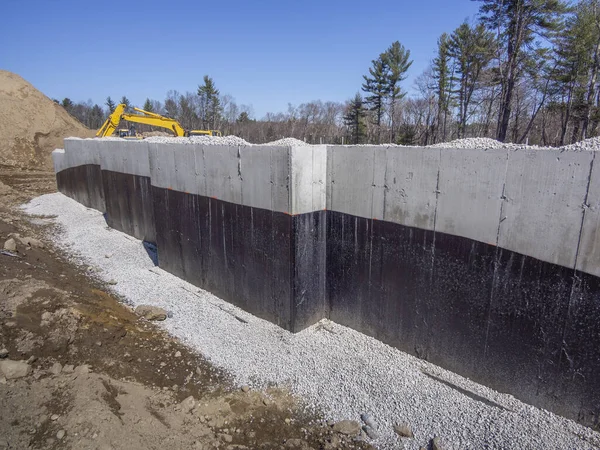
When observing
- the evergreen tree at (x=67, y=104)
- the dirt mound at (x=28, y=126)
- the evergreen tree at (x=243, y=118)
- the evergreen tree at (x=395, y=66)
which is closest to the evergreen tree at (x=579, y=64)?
the evergreen tree at (x=395, y=66)

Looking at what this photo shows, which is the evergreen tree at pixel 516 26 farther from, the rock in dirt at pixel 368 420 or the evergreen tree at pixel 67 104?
the evergreen tree at pixel 67 104

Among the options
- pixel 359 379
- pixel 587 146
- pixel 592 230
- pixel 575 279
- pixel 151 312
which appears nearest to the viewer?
pixel 592 230

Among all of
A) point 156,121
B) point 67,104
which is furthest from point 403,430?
point 67,104

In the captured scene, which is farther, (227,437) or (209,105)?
(209,105)

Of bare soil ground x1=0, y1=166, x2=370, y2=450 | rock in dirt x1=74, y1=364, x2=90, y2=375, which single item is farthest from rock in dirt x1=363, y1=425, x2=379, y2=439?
rock in dirt x1=74, y1=364, x2=90, y2=375

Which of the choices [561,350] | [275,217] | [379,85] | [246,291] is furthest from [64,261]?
[379,85]

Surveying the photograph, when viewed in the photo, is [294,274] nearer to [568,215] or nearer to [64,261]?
[568,215]

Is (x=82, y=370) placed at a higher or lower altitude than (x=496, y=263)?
lower

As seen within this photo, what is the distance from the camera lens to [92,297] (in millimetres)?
6598

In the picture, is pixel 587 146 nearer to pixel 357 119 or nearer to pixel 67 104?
pixel 357 119

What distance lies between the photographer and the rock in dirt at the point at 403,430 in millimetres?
3787

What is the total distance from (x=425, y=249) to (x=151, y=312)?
455 centimetres

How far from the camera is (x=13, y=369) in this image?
3852mm

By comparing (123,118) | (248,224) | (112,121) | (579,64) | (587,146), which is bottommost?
(248,224)
